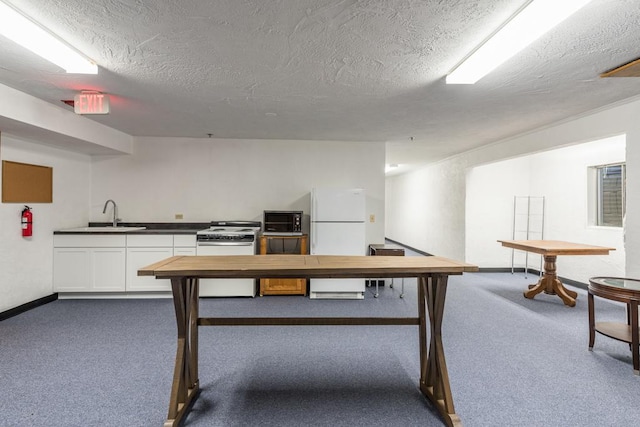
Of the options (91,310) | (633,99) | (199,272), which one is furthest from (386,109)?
(91,310)

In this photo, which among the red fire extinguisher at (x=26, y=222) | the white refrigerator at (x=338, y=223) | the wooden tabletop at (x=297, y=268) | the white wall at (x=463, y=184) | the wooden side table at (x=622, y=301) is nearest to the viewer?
the wooden tabletop at (x=297, y=268)

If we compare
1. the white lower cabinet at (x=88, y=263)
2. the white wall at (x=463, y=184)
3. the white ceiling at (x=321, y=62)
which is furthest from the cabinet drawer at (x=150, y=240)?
the white wall at (x=463, y=184)

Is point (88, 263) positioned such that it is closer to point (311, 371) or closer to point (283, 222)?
point (283, 222)

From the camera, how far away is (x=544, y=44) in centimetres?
208

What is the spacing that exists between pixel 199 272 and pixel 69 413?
1287mm

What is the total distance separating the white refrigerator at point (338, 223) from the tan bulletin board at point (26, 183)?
3.65 m

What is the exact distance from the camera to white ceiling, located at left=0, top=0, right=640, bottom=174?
176 centimetres

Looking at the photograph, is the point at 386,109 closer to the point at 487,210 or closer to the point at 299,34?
the point at 299,34

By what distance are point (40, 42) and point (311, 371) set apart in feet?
9.98

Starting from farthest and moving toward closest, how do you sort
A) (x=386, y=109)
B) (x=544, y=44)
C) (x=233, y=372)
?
(x=386, y=109), (x=233, y=372), (x=544, y=44)

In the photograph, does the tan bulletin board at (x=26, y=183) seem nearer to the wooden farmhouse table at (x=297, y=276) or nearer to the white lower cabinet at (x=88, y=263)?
the white lower cabinet at (x=88, y=263)

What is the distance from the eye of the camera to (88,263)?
14.1 ft

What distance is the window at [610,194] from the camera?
15.4 ft

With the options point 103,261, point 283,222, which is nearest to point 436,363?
point 283,222
